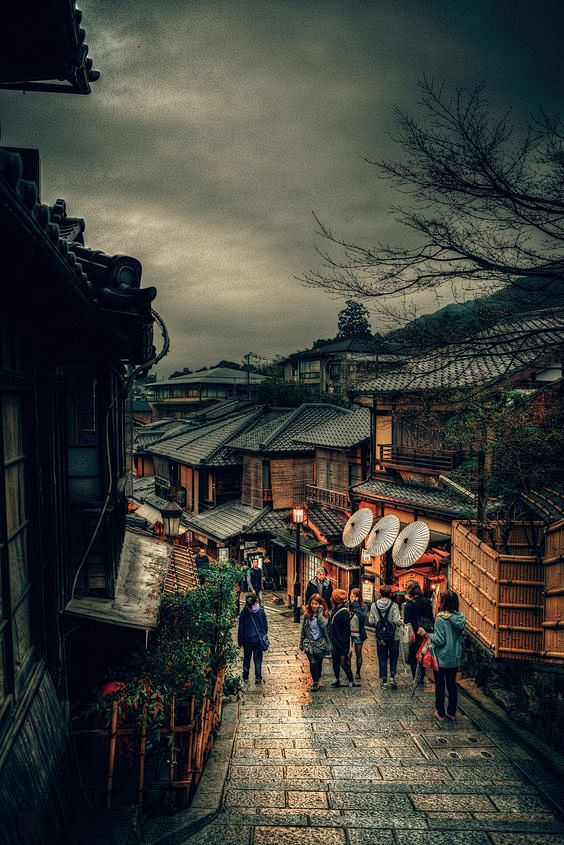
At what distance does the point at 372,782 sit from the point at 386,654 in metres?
4.49

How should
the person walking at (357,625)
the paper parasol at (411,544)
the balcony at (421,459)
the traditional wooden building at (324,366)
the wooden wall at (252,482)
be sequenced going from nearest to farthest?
the person walking at (357,625)
the paper parasol at (411,544)
the balcony at (421,459)
the wooden wall at (252,482)
the traditional wooden building at (324,366)

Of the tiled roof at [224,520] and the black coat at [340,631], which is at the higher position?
the black coat at [340,631]

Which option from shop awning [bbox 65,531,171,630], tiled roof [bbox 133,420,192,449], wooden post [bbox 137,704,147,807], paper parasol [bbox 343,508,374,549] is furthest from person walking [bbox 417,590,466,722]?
tiled roof [bbox 133,420,192,449]

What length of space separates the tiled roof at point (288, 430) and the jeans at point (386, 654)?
17.7 metres

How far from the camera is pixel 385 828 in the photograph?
20.4 ft

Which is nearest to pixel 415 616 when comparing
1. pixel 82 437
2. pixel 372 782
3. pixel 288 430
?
pixel 372 782

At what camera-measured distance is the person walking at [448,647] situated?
935 centimetres

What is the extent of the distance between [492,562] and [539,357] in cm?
403

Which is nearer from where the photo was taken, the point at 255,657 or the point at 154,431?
the point at 255,657

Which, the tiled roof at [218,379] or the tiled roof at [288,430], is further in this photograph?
the tiled roof at [218,379]

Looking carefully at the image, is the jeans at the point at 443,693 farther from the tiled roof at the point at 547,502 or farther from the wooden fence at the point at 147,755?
the wooden fence at the point at 147,755

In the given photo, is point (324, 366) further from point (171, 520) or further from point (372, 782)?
point (372, 782)

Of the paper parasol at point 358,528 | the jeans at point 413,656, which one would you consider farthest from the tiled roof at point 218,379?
the jeans at point 413,656

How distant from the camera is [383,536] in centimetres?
1783
